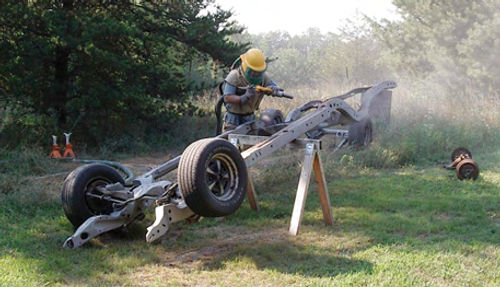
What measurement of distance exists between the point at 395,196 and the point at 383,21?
970 inches

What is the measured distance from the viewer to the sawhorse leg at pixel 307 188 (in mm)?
5410

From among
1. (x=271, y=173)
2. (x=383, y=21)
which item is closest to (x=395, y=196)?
(x=271, y=173)

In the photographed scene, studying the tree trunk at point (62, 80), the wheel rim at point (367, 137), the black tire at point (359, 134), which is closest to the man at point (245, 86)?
the black tire at point (359, 134)

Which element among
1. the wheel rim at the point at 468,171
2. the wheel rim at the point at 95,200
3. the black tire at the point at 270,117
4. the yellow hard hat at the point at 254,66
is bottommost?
the wheel rim at the point at 468,171

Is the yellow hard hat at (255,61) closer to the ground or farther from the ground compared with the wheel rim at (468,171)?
farther from the ground

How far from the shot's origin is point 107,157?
10617 mm

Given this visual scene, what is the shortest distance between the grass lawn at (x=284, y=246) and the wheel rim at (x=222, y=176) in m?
0.65

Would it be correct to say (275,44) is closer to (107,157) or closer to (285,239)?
(107,157)

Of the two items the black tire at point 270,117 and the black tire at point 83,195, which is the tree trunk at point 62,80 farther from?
the black tire at point 83,195

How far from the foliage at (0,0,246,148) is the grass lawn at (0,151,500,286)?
12.1ft

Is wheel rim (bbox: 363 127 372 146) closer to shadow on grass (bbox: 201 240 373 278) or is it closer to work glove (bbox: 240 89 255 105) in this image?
work glove (bbox: 240 89 255 105)

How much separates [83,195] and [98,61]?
6173mm

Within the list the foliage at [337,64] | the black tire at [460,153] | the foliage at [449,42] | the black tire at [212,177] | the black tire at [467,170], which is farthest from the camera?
the foliage at [337,64]

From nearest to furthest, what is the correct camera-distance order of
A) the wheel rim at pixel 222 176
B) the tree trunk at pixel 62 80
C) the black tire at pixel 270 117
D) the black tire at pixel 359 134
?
the wheel rim at pixel 222 176 → the black tire at pixel 270 117 → the black tire at pixel 359 134 → the tree trunk at pixel 62 80
